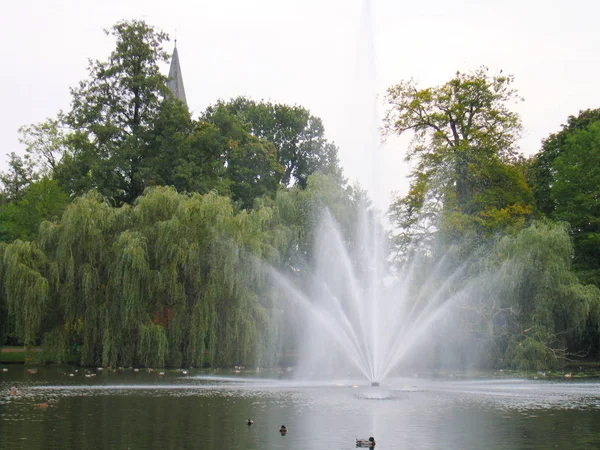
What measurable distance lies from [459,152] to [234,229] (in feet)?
50.2

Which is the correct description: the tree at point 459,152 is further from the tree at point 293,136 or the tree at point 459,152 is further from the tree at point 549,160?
the tree at point 293,136

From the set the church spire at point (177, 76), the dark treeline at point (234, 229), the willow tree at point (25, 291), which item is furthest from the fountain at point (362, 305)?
the church spire at point (177, 76)

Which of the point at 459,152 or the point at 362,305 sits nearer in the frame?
the point at 362,305

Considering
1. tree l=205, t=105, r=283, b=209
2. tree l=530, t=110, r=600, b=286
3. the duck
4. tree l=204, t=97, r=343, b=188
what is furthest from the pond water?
tree l=204, t=97, r=343, b=188

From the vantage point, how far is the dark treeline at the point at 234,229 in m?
33.9

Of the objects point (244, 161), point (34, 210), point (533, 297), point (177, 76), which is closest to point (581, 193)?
point (533, 297)

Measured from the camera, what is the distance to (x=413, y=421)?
18516mm

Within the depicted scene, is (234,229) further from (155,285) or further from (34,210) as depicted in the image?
(34,210)

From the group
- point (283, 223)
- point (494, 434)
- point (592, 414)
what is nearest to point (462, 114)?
point (283, 223)

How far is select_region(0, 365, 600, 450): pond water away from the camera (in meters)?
15.8

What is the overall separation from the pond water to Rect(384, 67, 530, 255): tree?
17287mm

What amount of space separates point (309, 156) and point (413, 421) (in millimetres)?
51151

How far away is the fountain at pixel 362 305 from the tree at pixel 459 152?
13.8 ft

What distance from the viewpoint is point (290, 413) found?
787 inches
